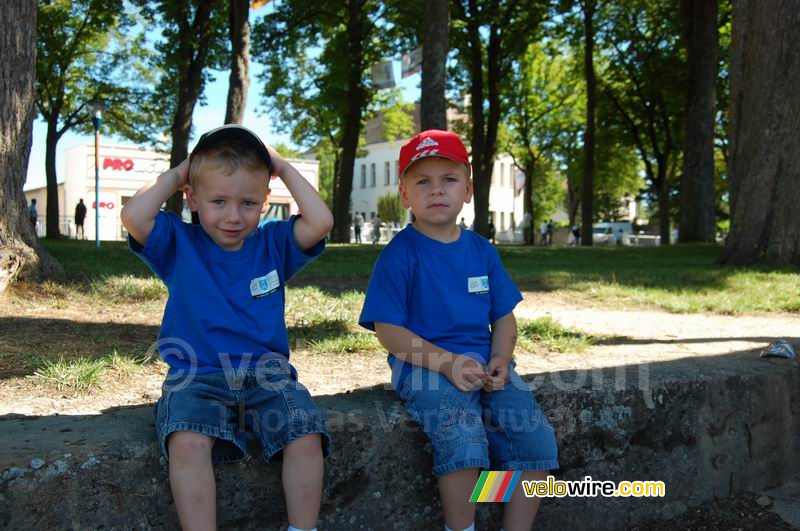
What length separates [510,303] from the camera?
9.09 ft

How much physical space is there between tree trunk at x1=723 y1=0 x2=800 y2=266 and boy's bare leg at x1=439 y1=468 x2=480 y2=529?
8.96 m

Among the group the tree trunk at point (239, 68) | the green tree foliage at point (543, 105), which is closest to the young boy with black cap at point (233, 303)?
the tree trunk at point (239, 68)

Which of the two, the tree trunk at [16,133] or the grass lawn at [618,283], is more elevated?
the tree trunk at [16,133]

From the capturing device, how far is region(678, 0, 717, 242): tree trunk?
54.6 feet

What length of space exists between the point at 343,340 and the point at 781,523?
230cm

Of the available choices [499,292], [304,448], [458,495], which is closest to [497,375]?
[499,292]

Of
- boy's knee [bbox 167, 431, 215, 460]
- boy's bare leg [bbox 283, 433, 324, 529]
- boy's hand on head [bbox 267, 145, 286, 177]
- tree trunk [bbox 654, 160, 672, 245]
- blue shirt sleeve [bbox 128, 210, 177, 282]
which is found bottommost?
boy's bare leg [bbox 283, 433, 324, 529]

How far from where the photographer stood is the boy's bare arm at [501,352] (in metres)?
2.57

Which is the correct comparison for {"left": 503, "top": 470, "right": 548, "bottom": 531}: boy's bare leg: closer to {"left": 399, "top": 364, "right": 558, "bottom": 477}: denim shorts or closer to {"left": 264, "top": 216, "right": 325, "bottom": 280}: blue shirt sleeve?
{"left": 399, "top": 364, "right": 558, "bottom": 477}: denim shorts

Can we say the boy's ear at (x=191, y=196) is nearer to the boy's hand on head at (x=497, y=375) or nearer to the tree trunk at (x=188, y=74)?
the boy's hand on head at (x=497, y=375)

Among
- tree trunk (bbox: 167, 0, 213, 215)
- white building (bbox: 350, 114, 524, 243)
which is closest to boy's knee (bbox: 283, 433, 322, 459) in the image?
tree trunk (bbox: 167, 0, 213, 215)

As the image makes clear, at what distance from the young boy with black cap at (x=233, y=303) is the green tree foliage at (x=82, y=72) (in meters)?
21.0

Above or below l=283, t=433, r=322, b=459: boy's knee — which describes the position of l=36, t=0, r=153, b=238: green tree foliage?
above

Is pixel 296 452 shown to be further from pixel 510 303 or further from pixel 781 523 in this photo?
pixel 781 523
